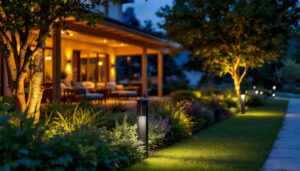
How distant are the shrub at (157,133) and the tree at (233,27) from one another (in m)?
9.72

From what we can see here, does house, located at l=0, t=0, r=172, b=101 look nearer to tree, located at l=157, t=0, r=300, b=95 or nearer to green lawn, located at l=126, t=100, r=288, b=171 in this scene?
tree, located at l=157, t=0, r=300, b=95

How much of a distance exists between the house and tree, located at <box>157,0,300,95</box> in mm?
1681

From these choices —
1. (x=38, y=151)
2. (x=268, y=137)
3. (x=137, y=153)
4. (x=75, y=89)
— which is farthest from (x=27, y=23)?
(x=75, y=89)

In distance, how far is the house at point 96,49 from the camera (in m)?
10.9

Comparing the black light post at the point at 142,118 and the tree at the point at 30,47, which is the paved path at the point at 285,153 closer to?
the black light post at the point at 142,118

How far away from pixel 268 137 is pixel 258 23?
912cm

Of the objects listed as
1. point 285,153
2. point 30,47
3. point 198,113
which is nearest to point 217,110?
point 198,113

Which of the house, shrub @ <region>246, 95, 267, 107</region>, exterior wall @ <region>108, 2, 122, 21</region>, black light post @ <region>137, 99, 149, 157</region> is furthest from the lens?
exterior wall @ <region>108, 2, 122, 21</region>

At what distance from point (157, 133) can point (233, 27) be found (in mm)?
10576

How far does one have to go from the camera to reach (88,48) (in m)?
17.1

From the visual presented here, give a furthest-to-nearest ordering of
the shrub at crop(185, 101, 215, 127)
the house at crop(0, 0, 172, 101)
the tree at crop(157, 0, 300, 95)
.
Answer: the tree at crop(157, 0, 300, 95) → the house at crop(0, 0, 172, 101) → the shrub at crop(185, 101, 215, 127)

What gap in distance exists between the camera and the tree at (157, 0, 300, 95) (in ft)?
47.5

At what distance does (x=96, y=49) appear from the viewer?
18.0 metres

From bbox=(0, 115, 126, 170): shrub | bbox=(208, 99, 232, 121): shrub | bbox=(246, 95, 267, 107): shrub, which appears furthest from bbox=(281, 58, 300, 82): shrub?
bbox=(0, 115, 126, 170): shrub
